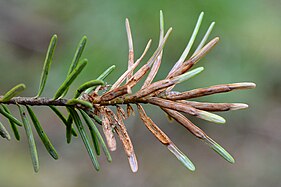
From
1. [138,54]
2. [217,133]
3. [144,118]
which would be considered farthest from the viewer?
[217,133]

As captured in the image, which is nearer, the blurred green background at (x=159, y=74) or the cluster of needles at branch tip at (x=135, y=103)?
the cluster of needles at branch tip at (x=135, y=103)

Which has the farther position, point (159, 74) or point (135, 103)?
point (159, 74)

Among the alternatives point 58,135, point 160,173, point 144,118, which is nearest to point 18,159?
point 58,135

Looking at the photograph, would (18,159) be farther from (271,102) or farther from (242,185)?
(271,102)

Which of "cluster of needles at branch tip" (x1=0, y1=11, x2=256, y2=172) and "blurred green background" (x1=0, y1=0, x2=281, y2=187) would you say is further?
"blurred green background" (x1=0, y1=0, x2=281, y2=187)

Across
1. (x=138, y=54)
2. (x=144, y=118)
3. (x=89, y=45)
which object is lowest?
(x=144, y=118)

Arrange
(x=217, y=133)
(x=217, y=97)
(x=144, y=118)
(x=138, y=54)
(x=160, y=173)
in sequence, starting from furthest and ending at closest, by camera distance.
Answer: (x=217, y=133), (x=160, y=173), (x=217, y=97), (x=138, y=54), (x=144, y=118)

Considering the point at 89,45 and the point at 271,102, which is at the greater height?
the point at 89,45

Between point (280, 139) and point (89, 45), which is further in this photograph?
point (280, 139)
